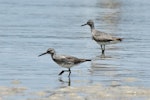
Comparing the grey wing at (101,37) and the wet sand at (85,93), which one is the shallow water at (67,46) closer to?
the wet sand at (85,93)

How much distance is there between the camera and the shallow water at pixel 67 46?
16172 mm

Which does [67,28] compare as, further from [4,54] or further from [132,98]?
[132,98]

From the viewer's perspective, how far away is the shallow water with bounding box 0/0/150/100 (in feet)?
53.1

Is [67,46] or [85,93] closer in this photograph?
[85,93]

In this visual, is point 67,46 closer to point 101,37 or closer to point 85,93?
point 101,37

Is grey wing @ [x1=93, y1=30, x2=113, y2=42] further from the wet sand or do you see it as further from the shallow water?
the wet sand

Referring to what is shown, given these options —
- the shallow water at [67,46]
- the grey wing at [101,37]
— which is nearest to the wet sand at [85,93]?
the shallow water at [67,46]

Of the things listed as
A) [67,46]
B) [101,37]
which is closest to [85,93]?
[101,37]

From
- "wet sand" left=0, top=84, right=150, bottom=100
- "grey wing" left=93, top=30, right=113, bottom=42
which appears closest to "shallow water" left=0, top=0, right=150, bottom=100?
"wet sand" left=0, top=84, right=150, bottom=100

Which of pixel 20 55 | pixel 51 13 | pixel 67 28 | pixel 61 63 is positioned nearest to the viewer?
pixel 61 63

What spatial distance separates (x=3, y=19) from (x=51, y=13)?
183 inches

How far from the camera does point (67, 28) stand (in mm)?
29203

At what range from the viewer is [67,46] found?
23016 mm

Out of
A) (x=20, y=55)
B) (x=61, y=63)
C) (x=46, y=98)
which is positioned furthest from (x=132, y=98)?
(x=20, y=55)
